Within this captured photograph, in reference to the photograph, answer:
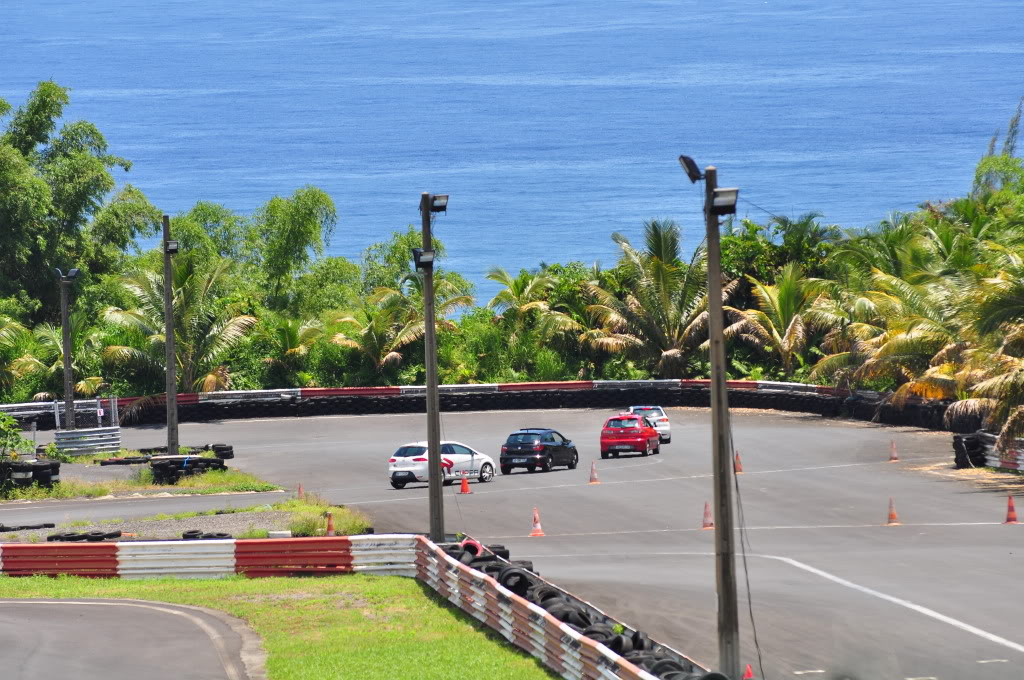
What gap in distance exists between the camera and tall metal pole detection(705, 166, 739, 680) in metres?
15.5

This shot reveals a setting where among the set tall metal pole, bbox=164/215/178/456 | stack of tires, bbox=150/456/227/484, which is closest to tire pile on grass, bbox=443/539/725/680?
stack of tires, bbox=150/456/227/484

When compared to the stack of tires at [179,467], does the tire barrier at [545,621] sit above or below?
below

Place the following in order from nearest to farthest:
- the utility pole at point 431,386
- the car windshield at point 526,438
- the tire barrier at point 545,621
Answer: the tire barrier at point 545,621 < the utility pole at point 431,386 < the car windshield at point 526,438

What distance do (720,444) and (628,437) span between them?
29309mm

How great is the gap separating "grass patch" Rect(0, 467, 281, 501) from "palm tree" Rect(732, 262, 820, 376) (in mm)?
26419

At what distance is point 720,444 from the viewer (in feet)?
51.6

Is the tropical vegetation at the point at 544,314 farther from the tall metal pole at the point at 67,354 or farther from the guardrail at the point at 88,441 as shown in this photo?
the tall metal pole at the point at 67,354

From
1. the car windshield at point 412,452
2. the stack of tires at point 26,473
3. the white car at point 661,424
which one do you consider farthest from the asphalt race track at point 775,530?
the stack of tires at point 26,473

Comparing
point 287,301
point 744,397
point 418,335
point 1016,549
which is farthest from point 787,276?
point 287,301

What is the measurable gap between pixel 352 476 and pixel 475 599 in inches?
823

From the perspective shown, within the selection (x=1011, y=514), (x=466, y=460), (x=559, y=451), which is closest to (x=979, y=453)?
(x=1011, y=514)

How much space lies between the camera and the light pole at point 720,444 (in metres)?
15.4

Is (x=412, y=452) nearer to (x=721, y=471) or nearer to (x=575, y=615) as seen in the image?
(x=575, y=615)

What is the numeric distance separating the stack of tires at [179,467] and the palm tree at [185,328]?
16.8 meters
